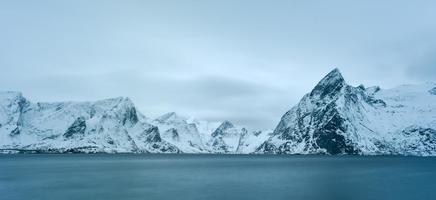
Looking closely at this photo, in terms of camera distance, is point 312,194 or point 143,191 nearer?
point 312,194

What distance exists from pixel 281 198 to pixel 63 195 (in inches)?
1814

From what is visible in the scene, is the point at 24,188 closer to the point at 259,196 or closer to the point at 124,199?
the point at 124,199

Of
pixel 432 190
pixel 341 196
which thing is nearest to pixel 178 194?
pixel 341 196

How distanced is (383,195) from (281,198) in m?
24.1

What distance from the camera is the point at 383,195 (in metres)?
95.7

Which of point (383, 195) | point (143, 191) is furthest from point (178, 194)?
point (383, 195)

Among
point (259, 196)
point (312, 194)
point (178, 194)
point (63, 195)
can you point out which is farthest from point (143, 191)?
point (312, 194)

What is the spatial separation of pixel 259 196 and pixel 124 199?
28.3 m

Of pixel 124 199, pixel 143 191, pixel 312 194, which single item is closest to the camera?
pixel 124 199

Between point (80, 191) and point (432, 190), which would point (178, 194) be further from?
point (432, 190)

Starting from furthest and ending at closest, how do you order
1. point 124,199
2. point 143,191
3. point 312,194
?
1. point 143,191
2. point 312,194
3. point 124,199

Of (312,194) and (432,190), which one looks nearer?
(312,194)

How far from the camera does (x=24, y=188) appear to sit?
104312mm

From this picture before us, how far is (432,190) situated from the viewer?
354 ft
